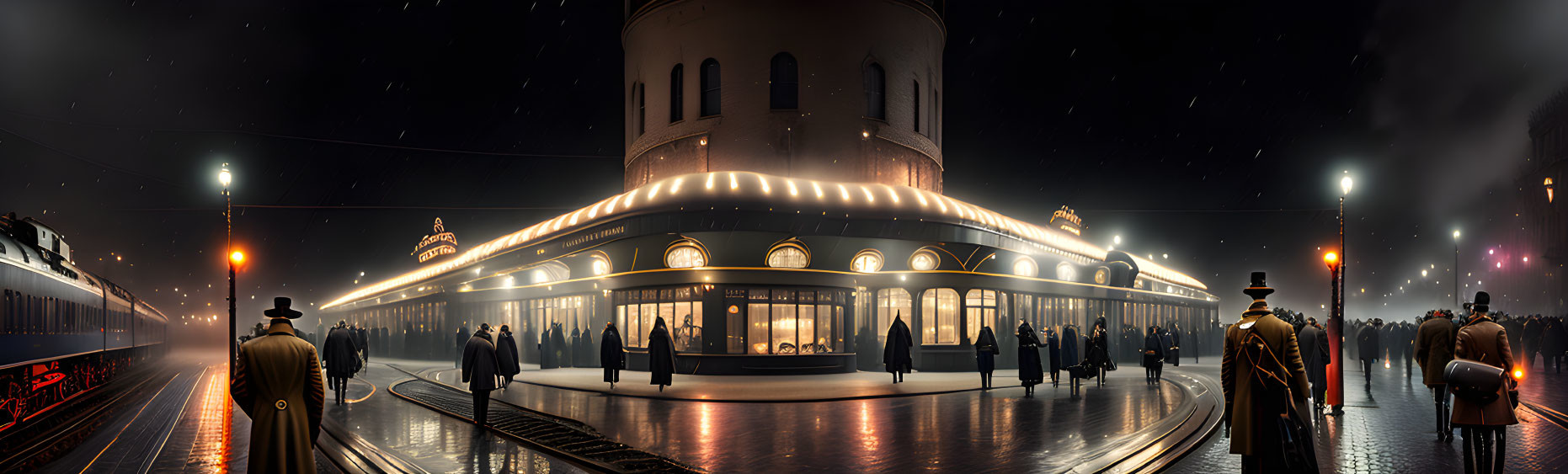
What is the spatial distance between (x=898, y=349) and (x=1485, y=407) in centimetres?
1446

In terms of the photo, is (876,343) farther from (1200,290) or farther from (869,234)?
(1200,290)

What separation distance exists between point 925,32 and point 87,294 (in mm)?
26684

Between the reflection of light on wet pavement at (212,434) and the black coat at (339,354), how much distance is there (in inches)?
72.6

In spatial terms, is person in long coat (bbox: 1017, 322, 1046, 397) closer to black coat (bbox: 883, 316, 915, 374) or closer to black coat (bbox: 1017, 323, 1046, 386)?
black coat (bbox: 1017, 323, 1046, 386)

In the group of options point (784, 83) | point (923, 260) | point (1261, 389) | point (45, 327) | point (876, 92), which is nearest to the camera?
point (1261, 389)

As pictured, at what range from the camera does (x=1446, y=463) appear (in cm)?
995

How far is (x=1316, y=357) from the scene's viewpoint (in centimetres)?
1562

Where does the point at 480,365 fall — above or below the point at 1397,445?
above

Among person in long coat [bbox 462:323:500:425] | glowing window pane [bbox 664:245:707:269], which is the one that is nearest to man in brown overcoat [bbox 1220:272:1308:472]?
person in long coat [bbox 462:323:500:425]

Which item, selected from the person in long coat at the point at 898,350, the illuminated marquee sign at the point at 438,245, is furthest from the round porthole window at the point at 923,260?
the illuminated marquee sign at the point at 438,245

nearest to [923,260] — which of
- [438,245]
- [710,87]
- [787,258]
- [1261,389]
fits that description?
[787,258]

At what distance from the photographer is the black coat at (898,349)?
2272 cm

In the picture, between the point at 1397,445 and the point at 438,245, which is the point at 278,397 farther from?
the point at 438,245

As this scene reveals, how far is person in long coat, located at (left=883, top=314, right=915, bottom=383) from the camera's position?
74.5ft
